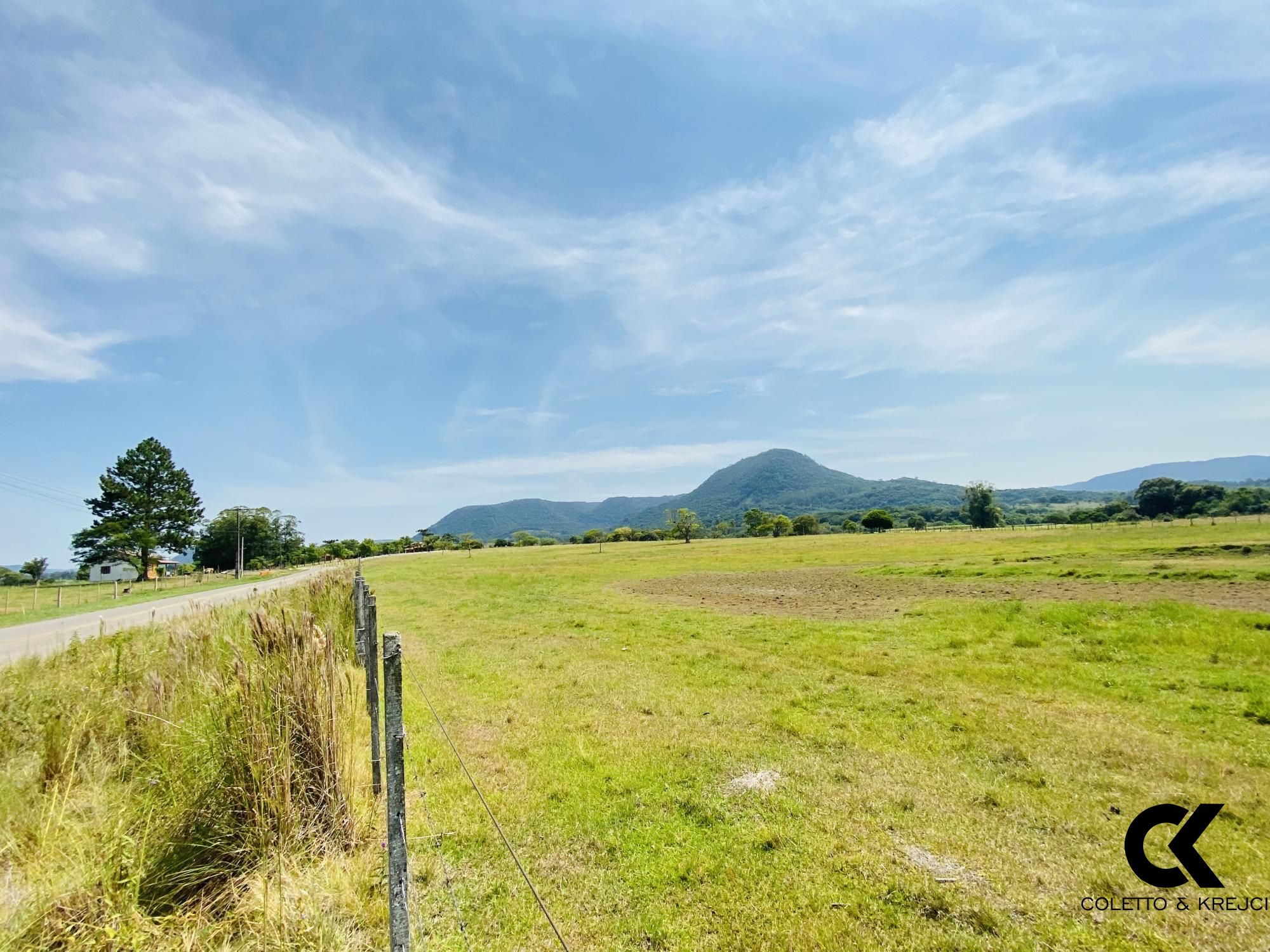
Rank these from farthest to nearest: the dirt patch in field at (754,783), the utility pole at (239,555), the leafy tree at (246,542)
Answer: the leafy tree at (246,542) < the utility pole at (239,555) < the dirt patch in field at (754,783)

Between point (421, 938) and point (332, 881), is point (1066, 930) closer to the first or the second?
point (421, 938)

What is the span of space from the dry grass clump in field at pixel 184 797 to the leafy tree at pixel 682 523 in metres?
96.9

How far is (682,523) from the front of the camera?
107 m

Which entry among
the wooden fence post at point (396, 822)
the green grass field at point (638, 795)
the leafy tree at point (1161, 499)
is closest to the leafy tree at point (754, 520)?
the leafy tree at point (1161, 499)

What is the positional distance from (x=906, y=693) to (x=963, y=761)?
2917 mm

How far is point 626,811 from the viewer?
18.6 ft

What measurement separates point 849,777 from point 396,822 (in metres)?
5.49

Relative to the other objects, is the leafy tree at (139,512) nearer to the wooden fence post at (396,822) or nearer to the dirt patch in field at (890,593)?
the dirt patch in field at (890,593)

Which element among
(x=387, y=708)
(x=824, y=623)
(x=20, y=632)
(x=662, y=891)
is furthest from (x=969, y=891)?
(x=20, y=632)

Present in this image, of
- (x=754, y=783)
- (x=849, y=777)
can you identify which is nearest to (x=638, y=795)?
(x=754, y=783)

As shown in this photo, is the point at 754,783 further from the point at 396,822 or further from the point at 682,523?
the point at 682,523

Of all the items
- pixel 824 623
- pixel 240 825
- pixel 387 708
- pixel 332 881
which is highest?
pixel 387 708

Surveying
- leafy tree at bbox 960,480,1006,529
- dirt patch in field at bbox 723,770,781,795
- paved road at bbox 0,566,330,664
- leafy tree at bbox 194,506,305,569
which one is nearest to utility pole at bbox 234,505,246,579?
leafy tree at bbox 194,506,305,569

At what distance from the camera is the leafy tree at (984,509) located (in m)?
121
